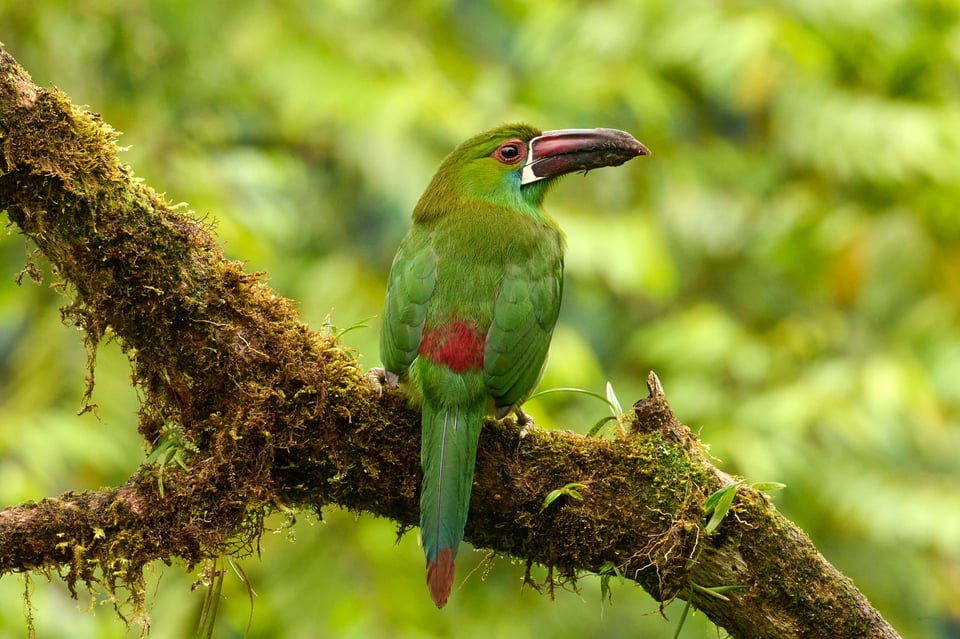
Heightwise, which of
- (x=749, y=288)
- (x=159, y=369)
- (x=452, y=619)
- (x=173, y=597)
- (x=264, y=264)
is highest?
(x=749, y=288)

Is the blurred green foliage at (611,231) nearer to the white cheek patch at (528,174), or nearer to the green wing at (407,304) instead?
the white cheek patch at (528,174)

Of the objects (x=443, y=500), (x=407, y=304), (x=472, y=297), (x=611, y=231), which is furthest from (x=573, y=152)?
(x=611, y=231)

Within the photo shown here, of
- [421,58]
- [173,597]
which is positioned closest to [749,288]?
[421,58]

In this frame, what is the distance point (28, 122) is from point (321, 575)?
12.2 ft

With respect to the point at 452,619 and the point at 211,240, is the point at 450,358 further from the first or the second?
the point at 452,619

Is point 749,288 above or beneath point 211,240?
above

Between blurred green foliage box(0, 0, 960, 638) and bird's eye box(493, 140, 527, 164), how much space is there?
1.90m

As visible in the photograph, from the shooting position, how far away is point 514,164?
146 inches

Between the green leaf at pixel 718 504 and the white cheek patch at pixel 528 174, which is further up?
the white cheek patch at pixel 528 174

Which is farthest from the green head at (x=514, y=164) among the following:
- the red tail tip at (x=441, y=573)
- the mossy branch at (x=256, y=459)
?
the red tail tip at (x=441, y=573)

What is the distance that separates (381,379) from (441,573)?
57 cm

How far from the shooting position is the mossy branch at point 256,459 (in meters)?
2.65

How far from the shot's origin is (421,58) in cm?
761

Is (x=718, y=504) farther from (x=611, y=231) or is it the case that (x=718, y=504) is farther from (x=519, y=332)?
(x=611, y=231)
